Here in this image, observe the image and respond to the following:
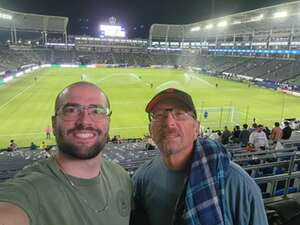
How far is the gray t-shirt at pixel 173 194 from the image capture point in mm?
2184

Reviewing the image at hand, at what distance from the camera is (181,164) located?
8.43 feet

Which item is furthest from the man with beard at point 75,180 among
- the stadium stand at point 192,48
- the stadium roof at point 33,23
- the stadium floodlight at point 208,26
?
the stadium floodlight at point 208,26

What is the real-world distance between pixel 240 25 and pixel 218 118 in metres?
59.8

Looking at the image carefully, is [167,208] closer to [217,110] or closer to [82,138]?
[82,138]

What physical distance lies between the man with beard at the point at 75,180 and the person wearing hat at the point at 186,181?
0.87 ft

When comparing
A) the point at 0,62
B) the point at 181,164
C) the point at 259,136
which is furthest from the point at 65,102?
the point at 0,62

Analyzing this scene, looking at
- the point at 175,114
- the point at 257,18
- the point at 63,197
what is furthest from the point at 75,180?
the point at 257,18

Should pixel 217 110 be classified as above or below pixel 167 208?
below

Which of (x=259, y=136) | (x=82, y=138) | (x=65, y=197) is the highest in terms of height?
(x=82, y=138)

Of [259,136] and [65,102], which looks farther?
[259,136]

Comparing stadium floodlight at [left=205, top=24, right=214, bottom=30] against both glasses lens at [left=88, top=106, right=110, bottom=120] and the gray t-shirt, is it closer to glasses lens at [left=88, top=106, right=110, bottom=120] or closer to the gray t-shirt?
the gray t-shirt

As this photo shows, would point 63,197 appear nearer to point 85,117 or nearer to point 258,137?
point 85,117

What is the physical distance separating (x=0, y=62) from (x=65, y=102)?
2922 inches

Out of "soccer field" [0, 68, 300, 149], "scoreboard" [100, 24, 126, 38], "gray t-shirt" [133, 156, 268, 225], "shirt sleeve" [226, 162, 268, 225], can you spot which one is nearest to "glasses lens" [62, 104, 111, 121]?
"gray t-shirt" [133, 156, 268, 225]
